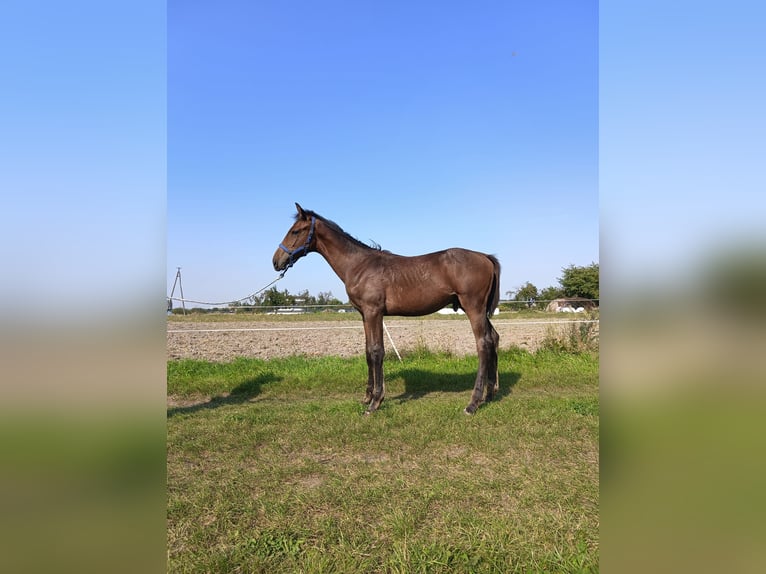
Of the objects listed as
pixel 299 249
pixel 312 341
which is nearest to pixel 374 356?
pixel 299 249

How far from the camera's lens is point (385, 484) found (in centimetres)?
315

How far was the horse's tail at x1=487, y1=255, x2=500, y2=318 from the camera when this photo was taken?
20.1 ft

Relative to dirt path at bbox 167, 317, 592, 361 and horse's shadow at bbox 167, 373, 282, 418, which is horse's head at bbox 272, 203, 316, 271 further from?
dirt path at bbox 167, 317, 592, 361

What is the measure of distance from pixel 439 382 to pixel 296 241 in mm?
3676

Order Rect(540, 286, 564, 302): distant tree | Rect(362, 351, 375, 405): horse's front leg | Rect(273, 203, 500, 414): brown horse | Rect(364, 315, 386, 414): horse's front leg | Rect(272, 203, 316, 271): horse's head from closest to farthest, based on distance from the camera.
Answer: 1. Rect(364, 315, 386, 414): horse's front leg
2. Rect(273, 203, 500, 414): brown horse
3. Rect(362, 351, 375, 405): horse's front leg
4. Rect(272, 203, 316, 271): horse's head
5. Rect(540, 286, 564, 302): distant tree

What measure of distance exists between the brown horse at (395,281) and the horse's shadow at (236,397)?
2220 millimetres

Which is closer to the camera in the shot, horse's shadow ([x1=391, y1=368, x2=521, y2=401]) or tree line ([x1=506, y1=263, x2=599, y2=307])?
horse's shadow ([x1=391, y1=368, x2=521, y2=401])

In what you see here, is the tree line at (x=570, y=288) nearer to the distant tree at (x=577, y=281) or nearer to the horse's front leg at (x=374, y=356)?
the distant tree at (x=577, y=281)

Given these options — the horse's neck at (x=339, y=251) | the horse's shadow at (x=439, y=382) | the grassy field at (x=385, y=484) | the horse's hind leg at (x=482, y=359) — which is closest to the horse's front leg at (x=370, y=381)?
the grassy field at (x=385, y=484)

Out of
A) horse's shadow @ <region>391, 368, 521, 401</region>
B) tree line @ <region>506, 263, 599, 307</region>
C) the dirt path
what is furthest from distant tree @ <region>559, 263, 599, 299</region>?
horse's shadow @ <region>391, 368, 521, 401</region>

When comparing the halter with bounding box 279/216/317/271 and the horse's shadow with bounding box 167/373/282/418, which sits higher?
the halter with bounding box 279/216/317/271

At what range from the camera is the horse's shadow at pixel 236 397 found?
19.9 feet
